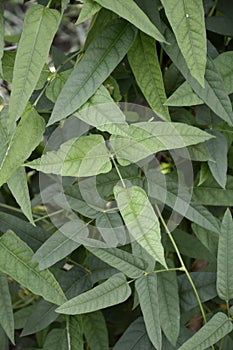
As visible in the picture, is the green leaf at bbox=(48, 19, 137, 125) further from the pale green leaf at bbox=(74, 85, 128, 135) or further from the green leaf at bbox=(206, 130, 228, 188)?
the green leaf at bbox=(206, 130, 228, 188)

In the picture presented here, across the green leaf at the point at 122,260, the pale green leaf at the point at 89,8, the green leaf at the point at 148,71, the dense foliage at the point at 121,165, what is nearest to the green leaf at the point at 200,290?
the dense foliage at the point at 121,165

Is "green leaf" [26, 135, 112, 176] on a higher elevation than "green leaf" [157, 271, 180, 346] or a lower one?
higher

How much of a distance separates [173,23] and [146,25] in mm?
22

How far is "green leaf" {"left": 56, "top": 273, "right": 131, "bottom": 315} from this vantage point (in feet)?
1.93

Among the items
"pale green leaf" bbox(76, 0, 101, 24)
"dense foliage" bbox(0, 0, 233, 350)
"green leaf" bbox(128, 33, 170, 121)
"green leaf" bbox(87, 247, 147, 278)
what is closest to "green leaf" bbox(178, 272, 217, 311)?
"dense foliage" bbox(0, 0, 233, 350)

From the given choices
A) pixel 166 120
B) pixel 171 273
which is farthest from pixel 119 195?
pixel 171 273

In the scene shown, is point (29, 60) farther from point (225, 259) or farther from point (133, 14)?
point (225, 259)

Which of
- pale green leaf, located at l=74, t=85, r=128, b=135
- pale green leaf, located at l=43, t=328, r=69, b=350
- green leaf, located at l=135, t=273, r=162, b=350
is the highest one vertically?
pale green leaf, located at l=74, t=85, r=128, b=135

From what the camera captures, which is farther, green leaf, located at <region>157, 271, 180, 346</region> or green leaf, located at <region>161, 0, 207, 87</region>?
green leaf, located at <region>157, 271, 180, 346</region>

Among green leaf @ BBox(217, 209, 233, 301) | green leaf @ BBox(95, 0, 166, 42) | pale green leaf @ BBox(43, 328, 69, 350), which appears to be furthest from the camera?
pale green leaf @ BBox(43, 328, 69, 350)

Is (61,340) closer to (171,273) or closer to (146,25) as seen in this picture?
(171,273)

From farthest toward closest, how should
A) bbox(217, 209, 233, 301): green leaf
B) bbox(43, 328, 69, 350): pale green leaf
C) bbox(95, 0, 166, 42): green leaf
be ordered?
1. bbox(43, 328, 69, 350): pale green leaf
2. bbox(217, 209, 233, 301): green leaf
3. bbox(95, 0, 166, 42): green leaf

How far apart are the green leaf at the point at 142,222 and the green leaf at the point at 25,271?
13cm

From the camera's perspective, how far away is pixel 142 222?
54cm
